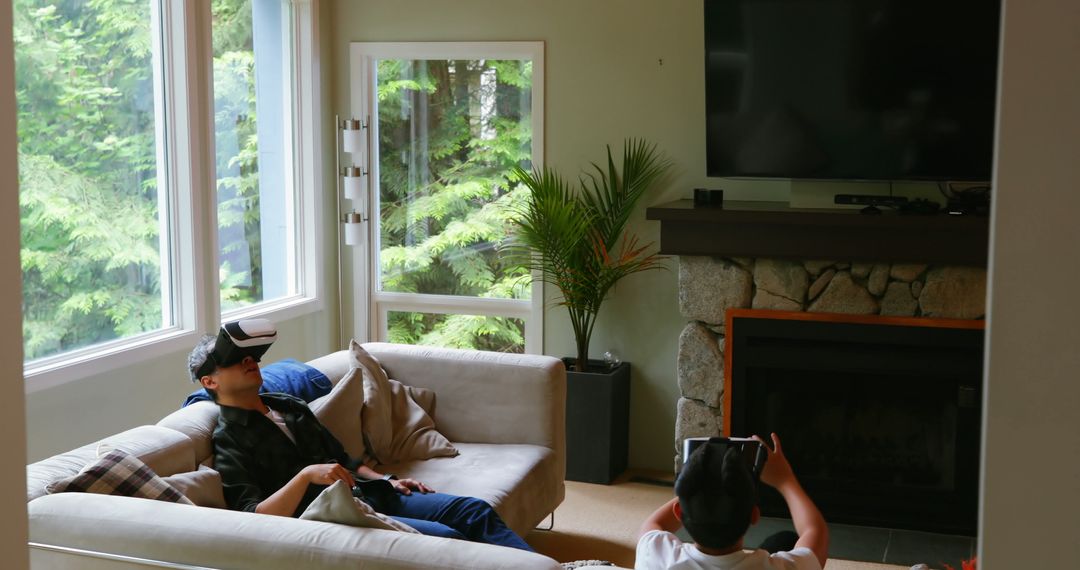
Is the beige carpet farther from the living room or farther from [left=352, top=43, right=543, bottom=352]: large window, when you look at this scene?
[left=352, top=43, right=543, bottom=352]: large window

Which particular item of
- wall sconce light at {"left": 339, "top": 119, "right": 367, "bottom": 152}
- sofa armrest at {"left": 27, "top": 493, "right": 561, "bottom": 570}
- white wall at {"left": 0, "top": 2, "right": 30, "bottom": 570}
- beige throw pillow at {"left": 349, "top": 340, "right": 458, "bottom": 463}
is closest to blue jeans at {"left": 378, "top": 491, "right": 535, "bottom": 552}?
beige throw pillow at {"left": 349, "top": 340, "right": 458, "bottom": 463}

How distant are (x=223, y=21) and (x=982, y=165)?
3.26m

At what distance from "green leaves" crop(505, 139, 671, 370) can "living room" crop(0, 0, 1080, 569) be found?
3.8 inches

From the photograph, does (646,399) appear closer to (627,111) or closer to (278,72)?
(627,111)

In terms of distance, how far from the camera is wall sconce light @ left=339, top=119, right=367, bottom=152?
5.23 meters

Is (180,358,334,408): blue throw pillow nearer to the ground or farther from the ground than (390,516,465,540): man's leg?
farther from the ground

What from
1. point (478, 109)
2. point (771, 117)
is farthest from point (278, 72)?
point (771, 117)

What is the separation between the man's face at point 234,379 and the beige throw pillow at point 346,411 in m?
0.40

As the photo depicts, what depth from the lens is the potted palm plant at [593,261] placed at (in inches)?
187

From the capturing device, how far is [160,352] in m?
4.11

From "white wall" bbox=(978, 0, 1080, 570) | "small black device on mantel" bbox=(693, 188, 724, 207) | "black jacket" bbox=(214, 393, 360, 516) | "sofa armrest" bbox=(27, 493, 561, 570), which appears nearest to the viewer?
"white wall" bbox=(978, 0, 1080, 570)

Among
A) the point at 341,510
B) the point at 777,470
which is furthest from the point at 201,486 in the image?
the point at 777,470

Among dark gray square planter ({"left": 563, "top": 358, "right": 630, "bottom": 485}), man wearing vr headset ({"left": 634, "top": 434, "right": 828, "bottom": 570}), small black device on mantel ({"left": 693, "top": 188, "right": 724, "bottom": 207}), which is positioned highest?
small black device on mantel ({"left": 693, "top": 188, "right": 724, "bottom": 207})

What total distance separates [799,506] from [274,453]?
5.29ft
